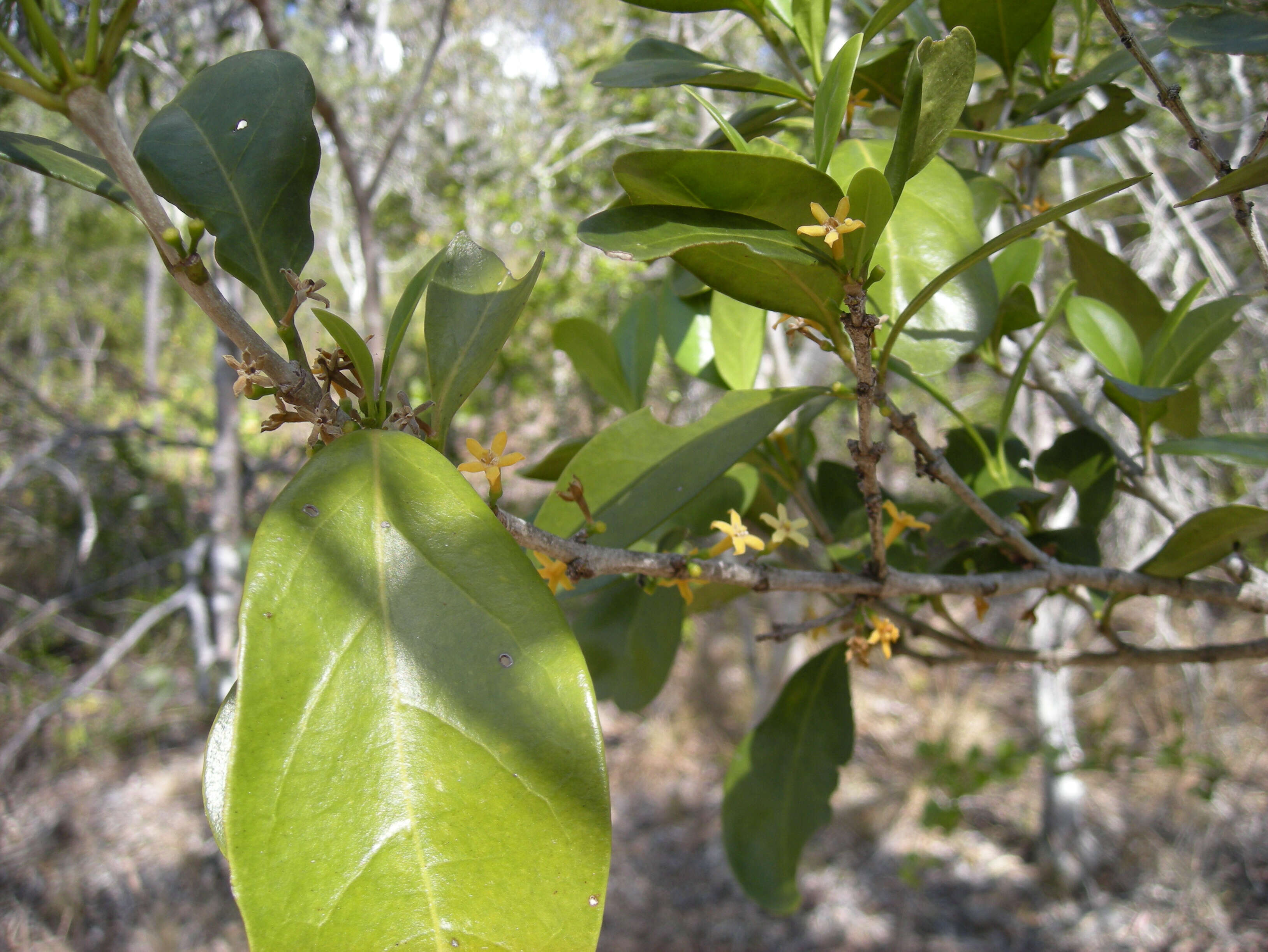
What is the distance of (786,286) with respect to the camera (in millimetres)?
462

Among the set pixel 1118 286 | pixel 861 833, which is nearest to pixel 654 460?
pixel 1118 286

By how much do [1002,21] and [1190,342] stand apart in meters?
0.32

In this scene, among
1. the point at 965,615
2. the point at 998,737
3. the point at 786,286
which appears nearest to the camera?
the point at 786,286

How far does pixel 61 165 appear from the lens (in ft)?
1.50

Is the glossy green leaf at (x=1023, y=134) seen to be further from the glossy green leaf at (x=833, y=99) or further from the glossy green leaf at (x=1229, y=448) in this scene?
the glossy green leaf at (x=1229, y=448)

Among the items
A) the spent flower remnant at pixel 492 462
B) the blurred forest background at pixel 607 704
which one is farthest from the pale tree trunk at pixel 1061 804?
the spent flower remnant at pixel 492 462

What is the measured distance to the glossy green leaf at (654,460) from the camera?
0.56 meters

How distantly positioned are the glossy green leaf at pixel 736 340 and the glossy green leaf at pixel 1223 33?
0.38 metres

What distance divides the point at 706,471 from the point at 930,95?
0.85 feet

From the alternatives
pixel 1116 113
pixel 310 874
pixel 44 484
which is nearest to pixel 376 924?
pixel 310 874

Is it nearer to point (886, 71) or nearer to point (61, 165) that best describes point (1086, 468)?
point (886, 71)

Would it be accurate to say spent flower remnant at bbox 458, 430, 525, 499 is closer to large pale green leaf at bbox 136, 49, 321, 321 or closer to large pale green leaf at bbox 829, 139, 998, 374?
large pale green leaf at bbox 136, 49, 321, 321

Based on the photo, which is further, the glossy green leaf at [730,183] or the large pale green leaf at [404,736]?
the glossy green leaf at [730,183]

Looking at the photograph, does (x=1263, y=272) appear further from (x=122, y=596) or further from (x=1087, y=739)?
(x=122, y=596)
